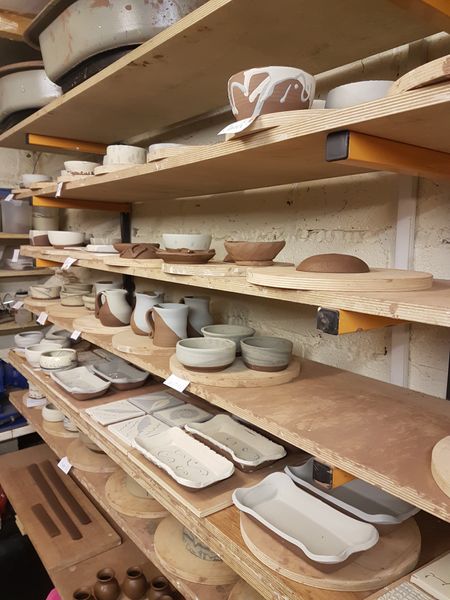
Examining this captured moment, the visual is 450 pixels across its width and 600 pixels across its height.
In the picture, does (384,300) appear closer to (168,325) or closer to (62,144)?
(168,325)

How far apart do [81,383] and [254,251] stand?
3.45ft

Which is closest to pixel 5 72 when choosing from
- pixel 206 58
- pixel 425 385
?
pixel 206 58

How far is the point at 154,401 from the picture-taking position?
1.68 m

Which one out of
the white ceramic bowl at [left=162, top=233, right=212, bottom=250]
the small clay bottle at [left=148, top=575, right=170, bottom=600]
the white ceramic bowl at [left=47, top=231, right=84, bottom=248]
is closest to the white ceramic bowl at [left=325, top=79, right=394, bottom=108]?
the white ceramic bowl at [left=162, top=233, right=212, bottom=250]

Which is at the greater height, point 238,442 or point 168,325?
point 168,325

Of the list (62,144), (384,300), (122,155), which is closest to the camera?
(384,300)

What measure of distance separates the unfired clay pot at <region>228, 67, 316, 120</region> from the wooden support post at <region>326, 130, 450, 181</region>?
0.51ft

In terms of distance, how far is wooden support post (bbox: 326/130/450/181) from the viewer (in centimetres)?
72

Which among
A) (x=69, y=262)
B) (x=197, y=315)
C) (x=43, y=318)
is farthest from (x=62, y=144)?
(x=197, y=315)

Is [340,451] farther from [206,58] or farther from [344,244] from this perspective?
[206,58]

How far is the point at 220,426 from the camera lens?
140 cm

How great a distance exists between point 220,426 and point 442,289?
820 millimetres

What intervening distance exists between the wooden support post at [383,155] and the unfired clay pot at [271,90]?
0.16 meters

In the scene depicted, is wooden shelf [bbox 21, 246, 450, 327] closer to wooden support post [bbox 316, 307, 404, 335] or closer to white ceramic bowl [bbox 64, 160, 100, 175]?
wooden support post [bbox 316, 307, 404, 335]
